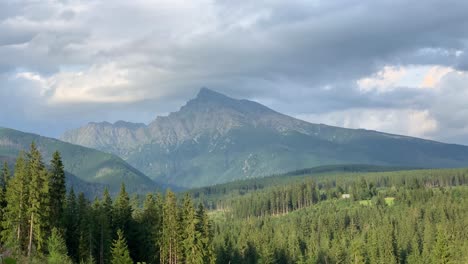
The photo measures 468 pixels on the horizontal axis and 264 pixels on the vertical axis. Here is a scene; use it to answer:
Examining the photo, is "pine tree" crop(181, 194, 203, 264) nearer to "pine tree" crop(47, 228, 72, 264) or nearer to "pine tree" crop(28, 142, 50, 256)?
"pine tree" crop(28, 142, 50, 256)

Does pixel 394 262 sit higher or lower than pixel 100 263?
lower

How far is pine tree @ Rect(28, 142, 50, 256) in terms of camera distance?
69.9 metres

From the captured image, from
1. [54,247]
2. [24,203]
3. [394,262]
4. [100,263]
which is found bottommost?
[394,262]

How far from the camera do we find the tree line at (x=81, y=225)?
70.1 metres

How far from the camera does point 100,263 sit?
82.7m

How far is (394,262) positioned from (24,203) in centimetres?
10758

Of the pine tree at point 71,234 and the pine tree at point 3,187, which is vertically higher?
the pine tree at point 3,187

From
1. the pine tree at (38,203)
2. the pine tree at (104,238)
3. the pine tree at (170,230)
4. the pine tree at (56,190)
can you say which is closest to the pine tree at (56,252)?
the pine tree at (38,203)

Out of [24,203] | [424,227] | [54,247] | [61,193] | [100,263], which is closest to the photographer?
[54,247]

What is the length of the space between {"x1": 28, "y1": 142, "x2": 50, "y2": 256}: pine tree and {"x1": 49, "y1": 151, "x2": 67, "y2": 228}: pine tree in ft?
8.93

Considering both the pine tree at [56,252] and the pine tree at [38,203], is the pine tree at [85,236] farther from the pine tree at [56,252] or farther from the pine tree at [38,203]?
the pine tree at [56,252]

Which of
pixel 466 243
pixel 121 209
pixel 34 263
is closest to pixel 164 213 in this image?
pixel 121 209

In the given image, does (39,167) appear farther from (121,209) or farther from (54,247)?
(121,209)

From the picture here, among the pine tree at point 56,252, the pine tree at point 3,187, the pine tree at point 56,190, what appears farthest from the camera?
the pine tree at point 3,187
